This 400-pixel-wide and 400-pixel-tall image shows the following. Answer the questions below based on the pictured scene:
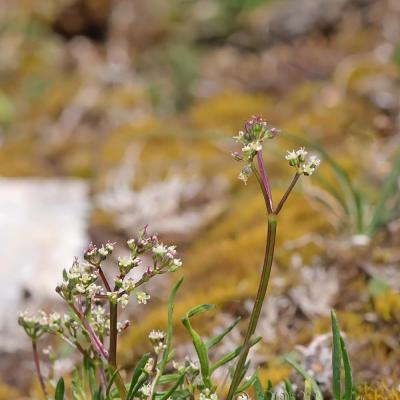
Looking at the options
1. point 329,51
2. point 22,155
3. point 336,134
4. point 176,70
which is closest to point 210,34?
point 176,70

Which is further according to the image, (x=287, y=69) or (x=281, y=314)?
(x=287, y=69)

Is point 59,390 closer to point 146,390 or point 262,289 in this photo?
point 146,390

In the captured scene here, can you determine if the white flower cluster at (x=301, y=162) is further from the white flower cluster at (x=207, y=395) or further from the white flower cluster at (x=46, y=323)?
the white flower cluster at (x=46, y=323)

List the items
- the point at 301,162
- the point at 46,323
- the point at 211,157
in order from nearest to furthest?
the point at 301,162 → the point at 46,323 → the point at 211,157

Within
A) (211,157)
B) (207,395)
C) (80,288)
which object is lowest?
(207,395)

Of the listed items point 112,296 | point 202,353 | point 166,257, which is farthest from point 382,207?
point 112,296

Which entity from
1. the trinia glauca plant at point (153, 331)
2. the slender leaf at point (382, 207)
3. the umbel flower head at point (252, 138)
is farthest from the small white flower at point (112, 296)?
the slender leaf at point (382, 207)

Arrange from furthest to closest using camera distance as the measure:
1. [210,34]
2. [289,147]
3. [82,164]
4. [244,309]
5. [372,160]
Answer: [210,34] → [82,164] → [289,147] → [372,160] → [244,309]

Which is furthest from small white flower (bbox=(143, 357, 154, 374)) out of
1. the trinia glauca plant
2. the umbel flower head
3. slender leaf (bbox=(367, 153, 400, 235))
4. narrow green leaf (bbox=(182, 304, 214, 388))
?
slender leaf (bbox=(367, 153, 400, 235))

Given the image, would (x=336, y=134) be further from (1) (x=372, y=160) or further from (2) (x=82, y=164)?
(2) (x=82, y=164)
